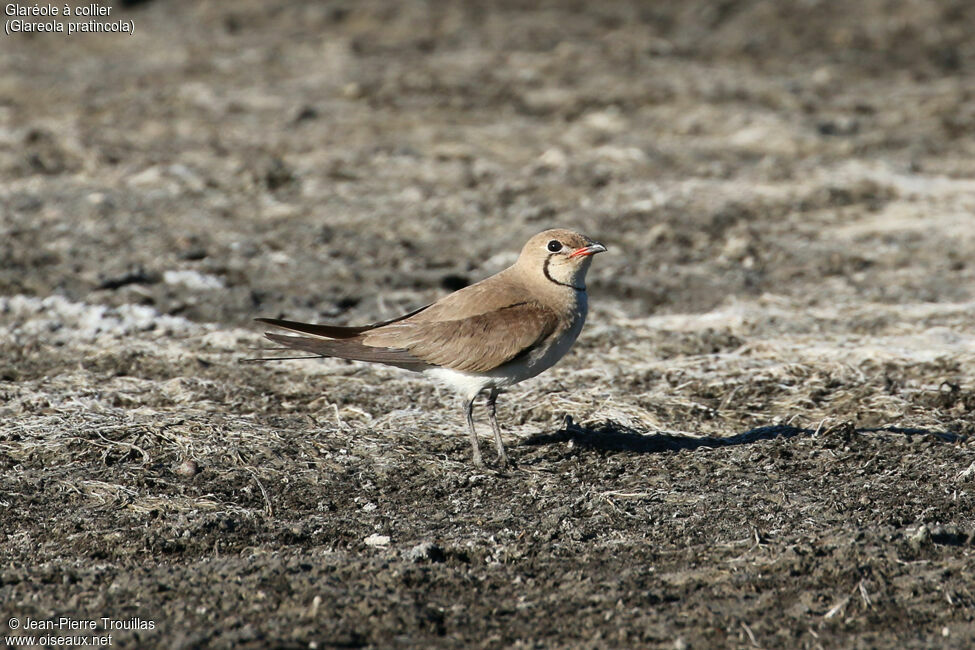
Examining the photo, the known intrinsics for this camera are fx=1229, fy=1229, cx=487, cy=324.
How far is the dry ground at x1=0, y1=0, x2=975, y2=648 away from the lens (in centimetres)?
493

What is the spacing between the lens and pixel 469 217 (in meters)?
A: 10.6

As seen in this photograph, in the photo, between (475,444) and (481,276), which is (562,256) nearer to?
(475,444)

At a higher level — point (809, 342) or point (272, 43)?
point (272, 43)

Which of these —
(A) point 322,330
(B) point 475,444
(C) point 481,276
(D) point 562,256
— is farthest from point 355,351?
(C) point 481,276

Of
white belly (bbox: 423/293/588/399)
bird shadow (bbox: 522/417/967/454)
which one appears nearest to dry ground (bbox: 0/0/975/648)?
bird shadow (bbox: 522/417/967/454)

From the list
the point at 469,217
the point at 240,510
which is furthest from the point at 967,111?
the point at 240,510

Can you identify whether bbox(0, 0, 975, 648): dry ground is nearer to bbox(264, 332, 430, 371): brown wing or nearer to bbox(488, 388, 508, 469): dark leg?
bbox(488, 388, 508, 469): dark leg

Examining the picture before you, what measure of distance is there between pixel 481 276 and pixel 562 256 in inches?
115

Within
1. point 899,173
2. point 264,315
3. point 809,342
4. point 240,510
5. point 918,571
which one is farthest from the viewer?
point 899,173

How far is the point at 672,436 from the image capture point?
6.71 meters

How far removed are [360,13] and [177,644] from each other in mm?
13570

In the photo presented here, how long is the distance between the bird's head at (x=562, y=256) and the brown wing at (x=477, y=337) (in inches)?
11.1

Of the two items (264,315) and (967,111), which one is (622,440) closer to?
(264,315)

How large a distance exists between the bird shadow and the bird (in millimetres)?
443
